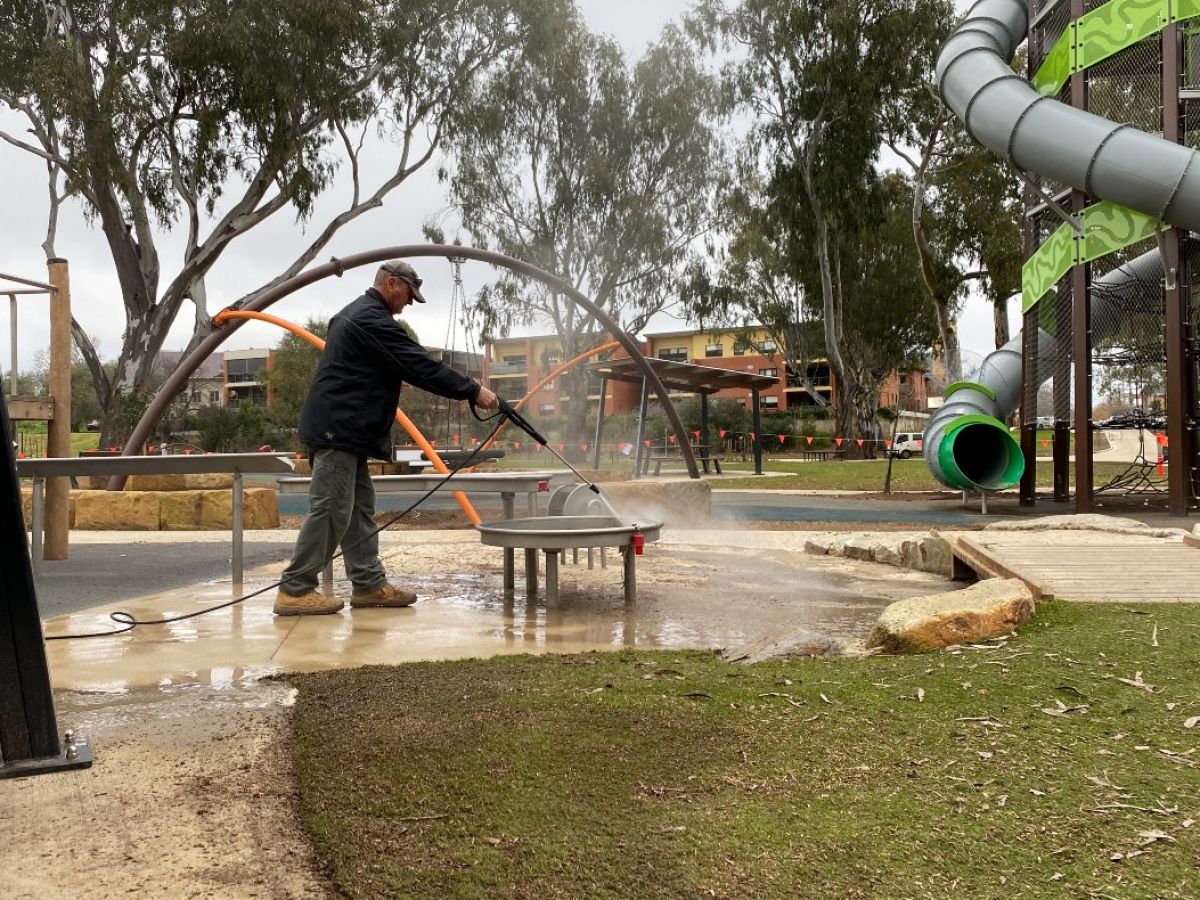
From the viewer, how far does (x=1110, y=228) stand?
41.0 feet

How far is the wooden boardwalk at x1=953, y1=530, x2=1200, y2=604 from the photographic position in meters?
4.53

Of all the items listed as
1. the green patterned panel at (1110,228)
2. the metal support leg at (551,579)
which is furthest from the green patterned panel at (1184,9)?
the metal support leg at (551,579)

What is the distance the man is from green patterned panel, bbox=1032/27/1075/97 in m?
11.7

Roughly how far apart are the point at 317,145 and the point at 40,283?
17.8 m

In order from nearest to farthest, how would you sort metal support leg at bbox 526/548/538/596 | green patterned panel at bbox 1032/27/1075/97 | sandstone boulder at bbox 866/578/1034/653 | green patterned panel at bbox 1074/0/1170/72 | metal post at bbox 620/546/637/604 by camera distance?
sandstone boulder at bbox 866/578/1034/653 → metal post at bbox 620/546/637/604 → metal support leg at bbox 526/548/538/596 → green patterned panel at bbox 1074/0/1170/72 → green patterned panel at bbox 1032/27/1075/97

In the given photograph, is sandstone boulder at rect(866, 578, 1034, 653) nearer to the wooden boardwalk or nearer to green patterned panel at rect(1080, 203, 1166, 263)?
the wooden boardwalk

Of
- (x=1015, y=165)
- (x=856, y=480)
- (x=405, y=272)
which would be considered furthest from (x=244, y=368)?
(x=405, y=272)

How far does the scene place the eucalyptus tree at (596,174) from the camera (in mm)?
32469

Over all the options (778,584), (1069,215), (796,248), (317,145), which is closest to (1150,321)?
(1069,215)

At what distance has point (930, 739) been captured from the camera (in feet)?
8.44

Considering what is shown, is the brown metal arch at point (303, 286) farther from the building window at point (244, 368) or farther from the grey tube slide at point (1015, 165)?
the building window at point (244, 368)

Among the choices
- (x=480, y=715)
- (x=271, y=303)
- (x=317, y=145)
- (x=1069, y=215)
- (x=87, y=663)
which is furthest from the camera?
(x=317, y=145)

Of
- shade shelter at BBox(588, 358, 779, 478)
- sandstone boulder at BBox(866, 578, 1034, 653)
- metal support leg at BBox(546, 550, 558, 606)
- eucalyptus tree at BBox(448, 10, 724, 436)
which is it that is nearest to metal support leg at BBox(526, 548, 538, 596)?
metal support leg at BBox(546, 550, 558, 606)

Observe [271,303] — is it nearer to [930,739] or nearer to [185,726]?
[185,726]
